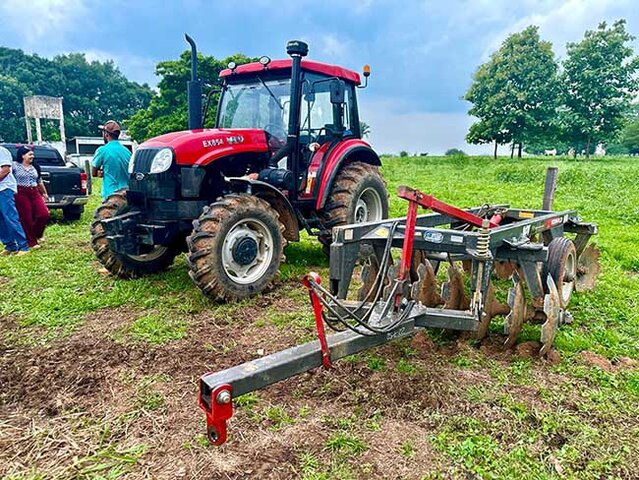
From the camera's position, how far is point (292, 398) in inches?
116

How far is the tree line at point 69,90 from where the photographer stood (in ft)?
153

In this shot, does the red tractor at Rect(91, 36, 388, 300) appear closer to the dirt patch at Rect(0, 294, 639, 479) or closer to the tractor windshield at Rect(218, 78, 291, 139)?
the tractor windshield at Rect(218, 78, 291, 139)

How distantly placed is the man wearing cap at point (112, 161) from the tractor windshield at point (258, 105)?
4.72 feet

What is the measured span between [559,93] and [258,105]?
3011 cm

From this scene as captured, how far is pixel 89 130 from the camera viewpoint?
51.9 metres

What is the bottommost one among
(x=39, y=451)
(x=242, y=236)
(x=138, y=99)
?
(x=39, y=451)

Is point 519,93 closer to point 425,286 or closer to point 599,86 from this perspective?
point 599,86

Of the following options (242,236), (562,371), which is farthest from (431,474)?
(242,236)

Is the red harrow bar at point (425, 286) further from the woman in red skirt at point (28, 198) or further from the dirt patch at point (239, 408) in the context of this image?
the woman in red skirt at point (28, 198)

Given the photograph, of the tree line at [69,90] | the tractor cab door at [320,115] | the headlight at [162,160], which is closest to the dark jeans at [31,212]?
the headlight at [162,160]

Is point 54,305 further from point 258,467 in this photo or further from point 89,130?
point 89,130

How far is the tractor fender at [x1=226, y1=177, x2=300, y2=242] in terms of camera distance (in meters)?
4.95

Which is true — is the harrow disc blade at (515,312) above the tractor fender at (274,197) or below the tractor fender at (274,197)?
below

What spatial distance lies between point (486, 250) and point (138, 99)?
62402 millimetres
